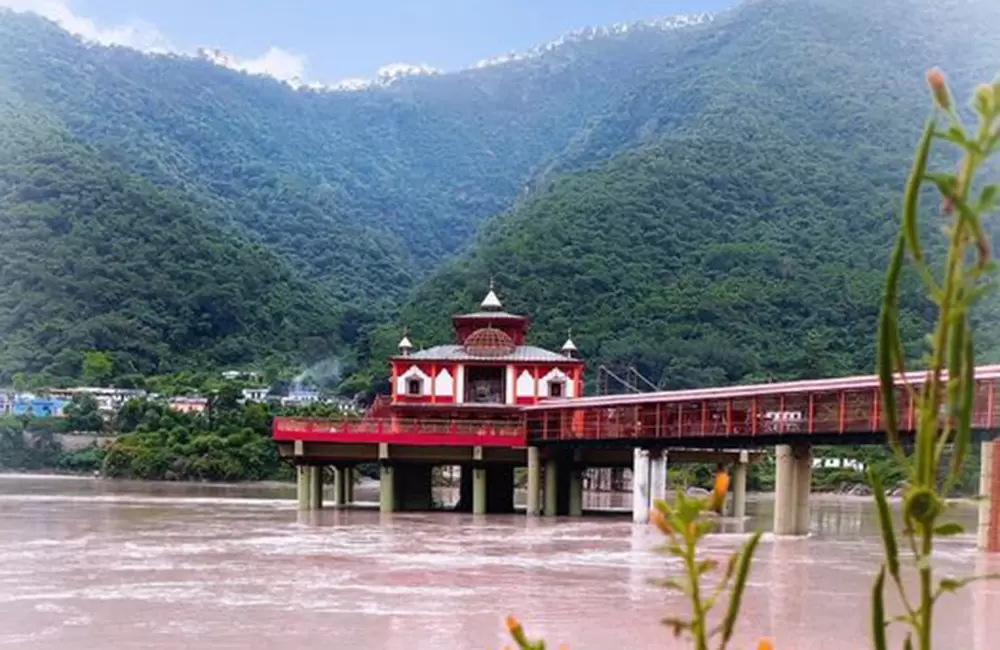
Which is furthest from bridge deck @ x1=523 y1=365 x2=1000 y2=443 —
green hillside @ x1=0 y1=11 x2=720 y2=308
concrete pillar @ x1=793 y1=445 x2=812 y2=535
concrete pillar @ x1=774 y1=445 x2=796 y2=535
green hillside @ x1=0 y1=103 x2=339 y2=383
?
green hillside @ x1=0 y1=11 x2=720 y2=308

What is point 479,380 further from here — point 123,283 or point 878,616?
point 123,283

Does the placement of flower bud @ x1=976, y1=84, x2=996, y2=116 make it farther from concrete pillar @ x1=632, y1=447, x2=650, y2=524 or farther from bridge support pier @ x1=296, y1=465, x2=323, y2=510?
bridge support pier @ x1=296, y1=465, x2=323, y2=510

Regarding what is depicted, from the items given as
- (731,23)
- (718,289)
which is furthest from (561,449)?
(731,23)

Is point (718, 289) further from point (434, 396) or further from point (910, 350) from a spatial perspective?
point (434, 396)

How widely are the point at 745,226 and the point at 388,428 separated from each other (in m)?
63.1

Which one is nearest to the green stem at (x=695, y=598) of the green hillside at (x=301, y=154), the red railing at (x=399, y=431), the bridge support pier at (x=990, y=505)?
the bridge support pier at (x=990, y=505)

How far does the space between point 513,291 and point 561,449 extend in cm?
4837

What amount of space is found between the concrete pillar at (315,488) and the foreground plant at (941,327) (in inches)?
1362

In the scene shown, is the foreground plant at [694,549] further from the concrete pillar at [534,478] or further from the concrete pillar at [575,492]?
→ the concrete pillar at [575,492]

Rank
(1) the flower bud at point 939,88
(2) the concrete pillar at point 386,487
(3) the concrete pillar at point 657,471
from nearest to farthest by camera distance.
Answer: (1) the flower bud at point 939,88 → (3) the concrete pillar at point 657,471 → (2) the concrete pillar at point 386,487

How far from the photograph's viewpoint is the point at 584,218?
89188 mm

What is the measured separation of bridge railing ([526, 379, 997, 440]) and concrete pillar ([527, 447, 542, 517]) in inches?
16.9

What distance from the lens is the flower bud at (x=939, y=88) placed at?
1399 mm

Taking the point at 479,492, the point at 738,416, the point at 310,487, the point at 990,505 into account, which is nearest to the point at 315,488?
the point at 310,487
